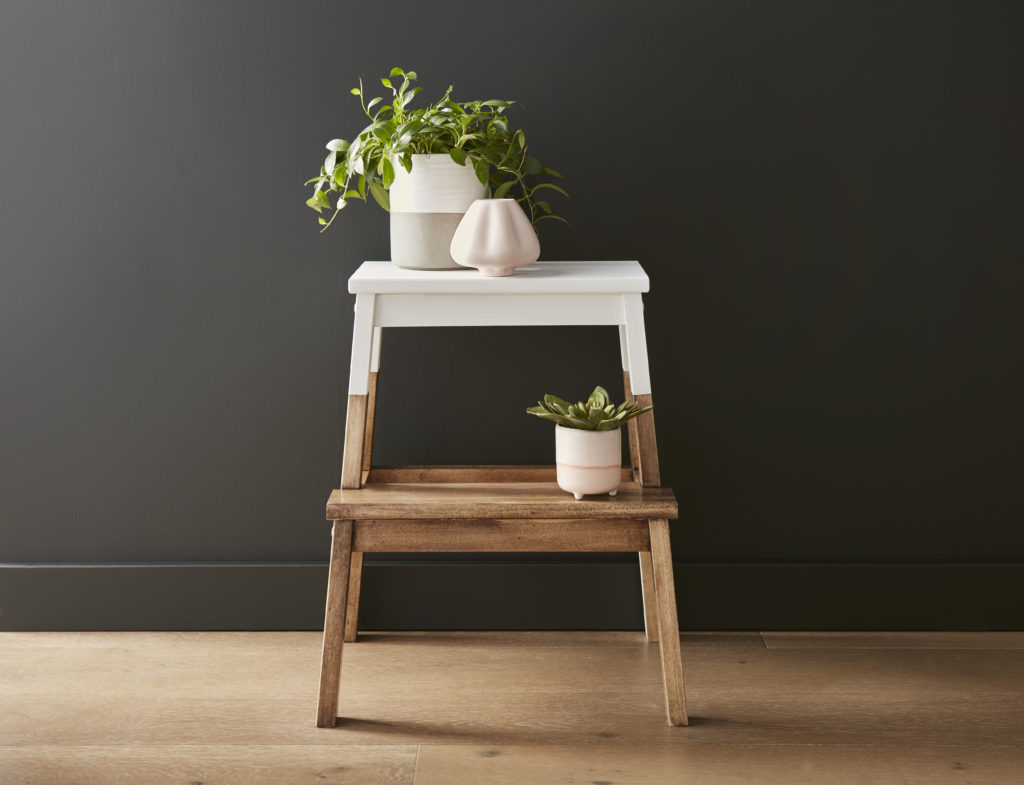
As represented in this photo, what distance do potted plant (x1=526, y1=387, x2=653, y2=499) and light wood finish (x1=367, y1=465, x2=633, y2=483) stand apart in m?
0.18

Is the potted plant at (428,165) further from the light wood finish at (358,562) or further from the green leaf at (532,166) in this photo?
the light wood finish at (358,562)

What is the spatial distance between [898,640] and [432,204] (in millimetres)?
1141

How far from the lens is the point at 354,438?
1.46 meters

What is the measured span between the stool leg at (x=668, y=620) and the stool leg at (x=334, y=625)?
45 cm

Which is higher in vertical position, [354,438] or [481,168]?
[481,168]

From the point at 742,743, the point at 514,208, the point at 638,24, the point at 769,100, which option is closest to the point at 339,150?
the point at 514,208

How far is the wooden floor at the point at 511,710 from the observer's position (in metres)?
1.34

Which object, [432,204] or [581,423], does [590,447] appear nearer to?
[581,423]

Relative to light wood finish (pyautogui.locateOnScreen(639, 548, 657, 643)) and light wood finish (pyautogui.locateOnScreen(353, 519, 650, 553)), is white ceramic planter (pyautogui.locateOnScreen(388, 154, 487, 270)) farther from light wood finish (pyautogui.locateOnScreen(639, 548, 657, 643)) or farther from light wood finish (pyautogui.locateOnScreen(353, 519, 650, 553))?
light wood finish (pyautogui.locateOnScreen(639, 548, 657, 643))

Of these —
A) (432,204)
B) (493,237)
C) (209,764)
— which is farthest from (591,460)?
(209,764)

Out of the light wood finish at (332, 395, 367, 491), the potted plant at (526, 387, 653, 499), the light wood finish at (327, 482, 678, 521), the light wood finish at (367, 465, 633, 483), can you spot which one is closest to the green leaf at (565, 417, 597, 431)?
the potted plant at (526, 387, 653, 499)

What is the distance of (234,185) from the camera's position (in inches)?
68.9

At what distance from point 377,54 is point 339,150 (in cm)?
27

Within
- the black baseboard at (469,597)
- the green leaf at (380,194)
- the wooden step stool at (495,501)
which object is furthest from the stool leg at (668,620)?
the green leaf at (380,194)
